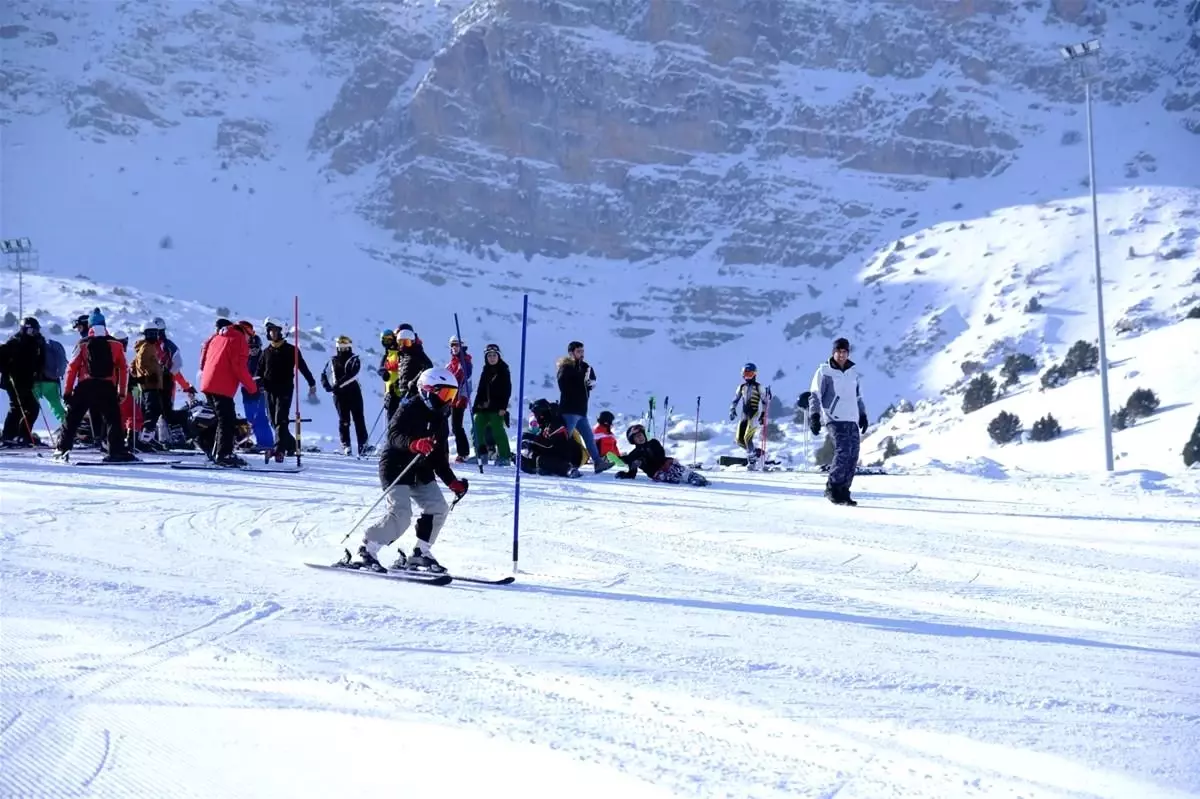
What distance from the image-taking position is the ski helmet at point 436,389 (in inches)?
295

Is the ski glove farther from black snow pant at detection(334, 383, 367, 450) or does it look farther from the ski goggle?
black snow pant at detection(334, 383, 367, 450)

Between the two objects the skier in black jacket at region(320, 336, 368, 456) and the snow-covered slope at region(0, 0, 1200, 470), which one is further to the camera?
the snow-covered slope at region(0, 0, 1200, 470)

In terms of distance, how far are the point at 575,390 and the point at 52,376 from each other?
7.07 m

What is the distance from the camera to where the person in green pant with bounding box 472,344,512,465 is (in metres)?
15.7

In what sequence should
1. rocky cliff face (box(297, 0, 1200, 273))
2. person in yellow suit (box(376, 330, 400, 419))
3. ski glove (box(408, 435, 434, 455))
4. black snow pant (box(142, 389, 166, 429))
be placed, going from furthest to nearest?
1. rocky cliff face (box(297, 0, 1200, 273))
2. black snow pant (box(142, 389, 166, 429))
3. person in yellow suit (box(376, 330, 400, 419))
4. ski glove (box(408, 435, 434, 455))

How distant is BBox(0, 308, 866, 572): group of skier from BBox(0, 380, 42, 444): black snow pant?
19mm

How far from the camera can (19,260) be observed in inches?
1505

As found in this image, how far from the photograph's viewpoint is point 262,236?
83312 mm

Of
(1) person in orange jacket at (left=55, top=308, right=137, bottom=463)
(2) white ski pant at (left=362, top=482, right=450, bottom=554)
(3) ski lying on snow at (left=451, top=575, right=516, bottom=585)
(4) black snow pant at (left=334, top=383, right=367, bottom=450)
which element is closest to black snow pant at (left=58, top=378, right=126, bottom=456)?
(1) person in orange jacket at (left=55, top=308, right=137, bottom=463)

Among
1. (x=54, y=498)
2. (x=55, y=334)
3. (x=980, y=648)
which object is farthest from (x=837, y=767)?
(x=55, y=334)

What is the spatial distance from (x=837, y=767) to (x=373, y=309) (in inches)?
2925

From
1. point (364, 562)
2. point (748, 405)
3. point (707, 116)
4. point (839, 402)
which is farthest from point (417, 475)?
point (707, 116)

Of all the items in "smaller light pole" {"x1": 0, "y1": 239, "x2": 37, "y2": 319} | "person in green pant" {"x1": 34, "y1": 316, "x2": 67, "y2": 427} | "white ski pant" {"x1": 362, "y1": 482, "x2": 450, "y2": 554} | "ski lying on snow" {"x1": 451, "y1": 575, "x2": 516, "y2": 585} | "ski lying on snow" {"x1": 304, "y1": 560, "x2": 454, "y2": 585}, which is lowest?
"ski lying on snow" {"x1": 451, "y1": 575, "x2": 516, "y2": 585}

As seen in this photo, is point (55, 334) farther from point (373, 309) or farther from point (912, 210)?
point (912, 210)
